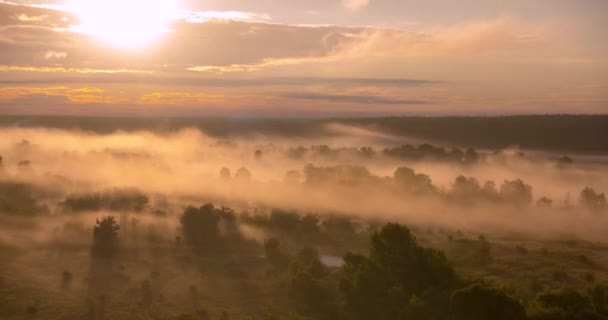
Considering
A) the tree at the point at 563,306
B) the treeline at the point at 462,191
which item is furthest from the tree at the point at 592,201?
the tree at the point at 563,306

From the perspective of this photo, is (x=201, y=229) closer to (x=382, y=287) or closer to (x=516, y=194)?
(x=382, y=287)

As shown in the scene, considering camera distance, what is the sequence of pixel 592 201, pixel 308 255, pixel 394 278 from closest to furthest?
pixel 394 278, pixel 308 255, pixel 592 201

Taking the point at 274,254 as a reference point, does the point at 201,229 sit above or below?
above

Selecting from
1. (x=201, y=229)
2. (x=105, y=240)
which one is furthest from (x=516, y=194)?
(x=105, y=240)

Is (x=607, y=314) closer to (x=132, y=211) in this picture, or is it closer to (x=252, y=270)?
(x=252, y=270)

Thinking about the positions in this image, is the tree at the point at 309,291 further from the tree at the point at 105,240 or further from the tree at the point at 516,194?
the tree at the point at 516,194

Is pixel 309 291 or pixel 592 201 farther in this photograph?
pixel 592 201

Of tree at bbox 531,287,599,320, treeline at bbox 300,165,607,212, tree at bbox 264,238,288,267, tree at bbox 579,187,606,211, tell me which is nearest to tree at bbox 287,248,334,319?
tree at bbox 264,238,288,267
